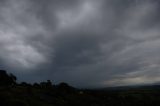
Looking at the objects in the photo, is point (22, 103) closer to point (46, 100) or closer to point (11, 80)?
point (46, 100)

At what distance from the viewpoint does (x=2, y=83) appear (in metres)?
119

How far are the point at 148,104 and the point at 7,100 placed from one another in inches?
1815

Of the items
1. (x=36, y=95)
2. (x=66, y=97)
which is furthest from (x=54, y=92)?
(x=36, y=95)

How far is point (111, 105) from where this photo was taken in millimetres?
82062

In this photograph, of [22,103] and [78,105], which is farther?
[78,105]

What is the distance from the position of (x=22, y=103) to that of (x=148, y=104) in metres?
42.6

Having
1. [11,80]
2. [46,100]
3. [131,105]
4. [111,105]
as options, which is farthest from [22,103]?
[11,80]

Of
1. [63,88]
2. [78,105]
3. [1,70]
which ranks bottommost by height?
[78,105]

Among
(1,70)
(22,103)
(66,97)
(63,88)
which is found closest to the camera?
(22,103)

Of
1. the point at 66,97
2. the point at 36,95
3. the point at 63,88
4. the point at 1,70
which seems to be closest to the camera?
the point at 36,95

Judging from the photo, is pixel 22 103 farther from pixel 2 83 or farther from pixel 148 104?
pixel 2 83

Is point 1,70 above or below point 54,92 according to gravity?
above

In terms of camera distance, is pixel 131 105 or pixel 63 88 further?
pixel 63 88

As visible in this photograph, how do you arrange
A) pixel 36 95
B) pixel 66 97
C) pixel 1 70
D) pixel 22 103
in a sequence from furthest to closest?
pixel 1 70 < pixel 66 97 < pixel 36 95 < pixel 22 103
